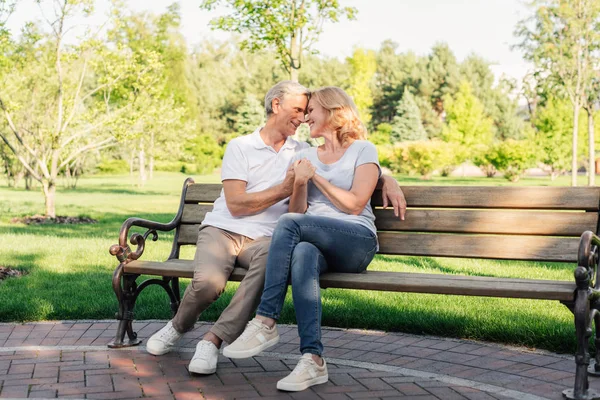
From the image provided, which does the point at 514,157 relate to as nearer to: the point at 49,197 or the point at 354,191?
the point at 49,197

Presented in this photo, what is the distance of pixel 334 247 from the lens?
369 centimetres

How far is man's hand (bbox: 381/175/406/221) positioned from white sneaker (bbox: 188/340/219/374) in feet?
4.36

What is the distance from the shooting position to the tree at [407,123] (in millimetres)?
51000

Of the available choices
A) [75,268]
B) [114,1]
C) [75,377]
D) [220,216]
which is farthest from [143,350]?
[114,1]

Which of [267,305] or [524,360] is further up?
[267,305]

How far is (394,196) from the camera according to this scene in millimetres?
4172

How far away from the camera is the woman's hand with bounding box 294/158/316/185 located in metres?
3.81

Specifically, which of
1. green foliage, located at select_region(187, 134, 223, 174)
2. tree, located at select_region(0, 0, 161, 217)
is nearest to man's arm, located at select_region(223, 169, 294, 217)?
tree, located at select_region(0, 0, 161, 217)

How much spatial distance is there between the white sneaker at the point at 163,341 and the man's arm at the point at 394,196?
1.41 metres

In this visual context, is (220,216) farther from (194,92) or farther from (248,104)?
(194,92)

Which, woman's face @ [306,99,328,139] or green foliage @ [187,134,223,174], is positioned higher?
woman's face @ [306,99,328,139]

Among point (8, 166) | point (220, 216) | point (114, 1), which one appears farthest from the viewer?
point (8, 166)

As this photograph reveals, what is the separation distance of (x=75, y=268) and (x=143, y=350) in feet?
11.0

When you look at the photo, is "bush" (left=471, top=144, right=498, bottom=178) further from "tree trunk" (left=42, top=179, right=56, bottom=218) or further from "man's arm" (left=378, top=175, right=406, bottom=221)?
"man's arm" (left=378, top=175, right=406, bottom=221)
